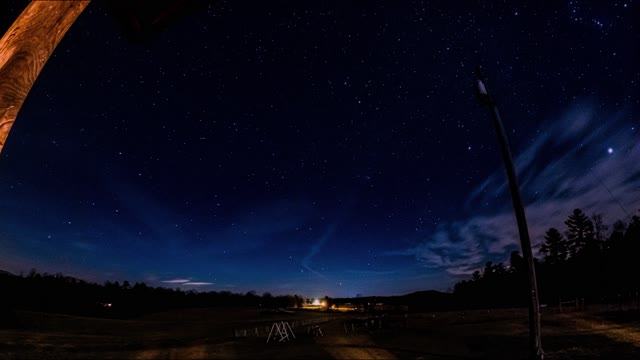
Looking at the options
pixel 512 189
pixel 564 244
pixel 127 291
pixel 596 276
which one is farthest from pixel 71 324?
pixel 564 244

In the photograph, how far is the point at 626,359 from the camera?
1039 cm

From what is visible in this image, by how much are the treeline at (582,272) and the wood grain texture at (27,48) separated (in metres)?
38.6

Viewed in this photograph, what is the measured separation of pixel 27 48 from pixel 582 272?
74.2 metres

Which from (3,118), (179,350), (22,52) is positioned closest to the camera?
(3,118)

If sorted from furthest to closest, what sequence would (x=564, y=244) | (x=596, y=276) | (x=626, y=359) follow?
1. (x=564, y=244)
2. (x=596, y=276)
3. (x=626, y=359)

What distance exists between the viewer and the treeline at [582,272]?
48.7 m

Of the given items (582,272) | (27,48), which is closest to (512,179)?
(27,48)

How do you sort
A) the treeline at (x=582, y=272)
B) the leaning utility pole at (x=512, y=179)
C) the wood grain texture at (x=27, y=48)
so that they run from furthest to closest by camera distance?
1. the treeline at (x=582, y=272)
2. the leaning utility pole at (x=512, y=179)
3. the wood grain texture at (x=27, y=48)

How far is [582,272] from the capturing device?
5734 centimetres

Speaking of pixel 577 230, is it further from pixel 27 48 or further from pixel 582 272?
pixel 27 48

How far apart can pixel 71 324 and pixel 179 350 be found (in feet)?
93.3

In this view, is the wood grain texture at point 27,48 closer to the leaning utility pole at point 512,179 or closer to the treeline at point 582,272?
the leaning utility pole at point 512,179

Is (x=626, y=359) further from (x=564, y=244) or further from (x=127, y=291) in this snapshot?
(x=127, y=291)

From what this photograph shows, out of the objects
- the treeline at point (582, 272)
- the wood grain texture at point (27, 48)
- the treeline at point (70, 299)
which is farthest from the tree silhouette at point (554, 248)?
the wood grain texture at point (27, 48)
